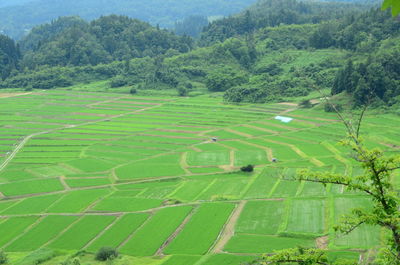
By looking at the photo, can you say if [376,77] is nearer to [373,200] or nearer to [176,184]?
[176,184]

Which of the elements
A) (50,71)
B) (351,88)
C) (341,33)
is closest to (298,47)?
(341,33)

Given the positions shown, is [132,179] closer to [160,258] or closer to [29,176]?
[29,176]

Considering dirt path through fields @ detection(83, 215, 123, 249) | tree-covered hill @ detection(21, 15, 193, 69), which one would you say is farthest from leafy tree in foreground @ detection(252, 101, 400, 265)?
tree-covered hill @ detection(21, 15, 193, 69)

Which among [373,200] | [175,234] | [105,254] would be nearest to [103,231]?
[175,234]

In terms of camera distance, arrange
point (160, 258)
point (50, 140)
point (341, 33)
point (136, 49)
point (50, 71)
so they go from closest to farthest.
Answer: point (160, 258) < point (50, 140) < point (341, 33) < point (50, 71) < point (136, 49)

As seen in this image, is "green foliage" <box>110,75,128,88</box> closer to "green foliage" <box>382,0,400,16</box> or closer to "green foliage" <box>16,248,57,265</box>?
"green foliage" <box>16,248,57,265</box>
